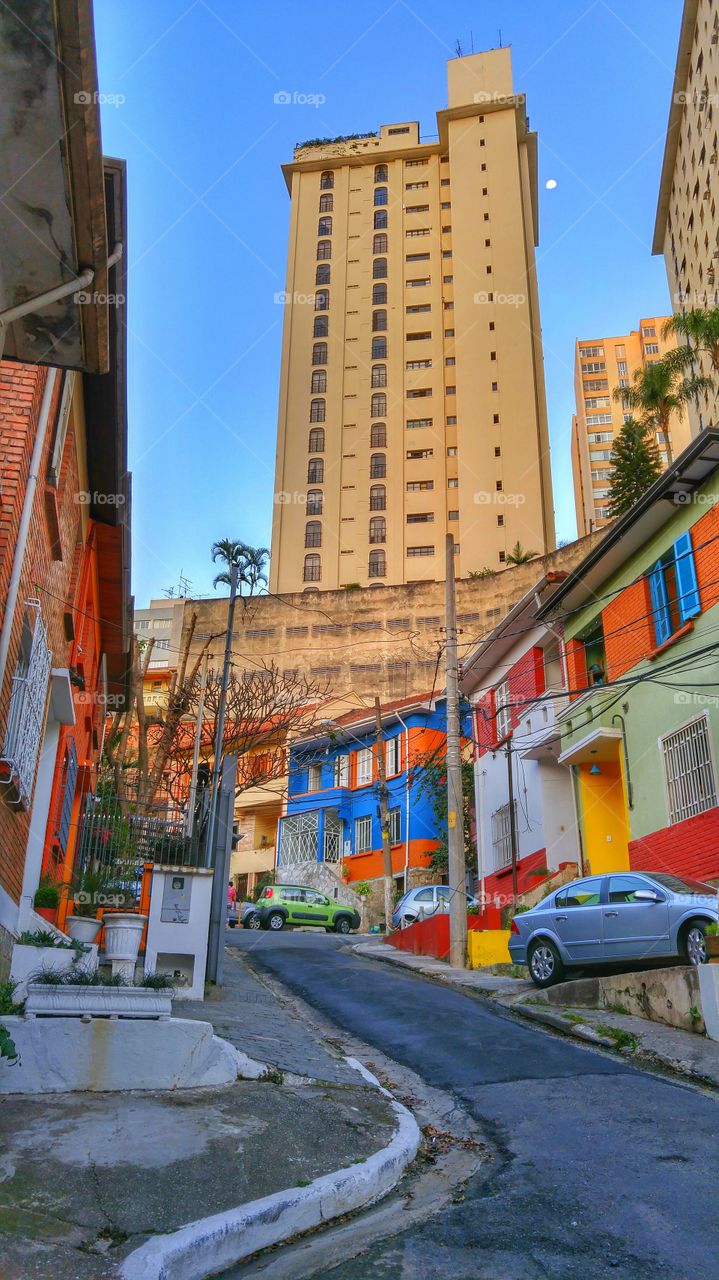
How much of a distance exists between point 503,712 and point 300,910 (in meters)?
9.28

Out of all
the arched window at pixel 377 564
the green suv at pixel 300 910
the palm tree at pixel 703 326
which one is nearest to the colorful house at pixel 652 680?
the green suv at pixel 300 910

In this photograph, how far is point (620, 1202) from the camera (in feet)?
17.5

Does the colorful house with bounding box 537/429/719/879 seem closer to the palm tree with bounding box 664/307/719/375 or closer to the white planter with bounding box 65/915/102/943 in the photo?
the white planter with bounding box 65/915/102/943

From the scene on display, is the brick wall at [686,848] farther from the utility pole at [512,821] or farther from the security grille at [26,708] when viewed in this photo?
the security grille at [26,708]

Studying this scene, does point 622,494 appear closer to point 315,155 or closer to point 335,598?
point 335,598

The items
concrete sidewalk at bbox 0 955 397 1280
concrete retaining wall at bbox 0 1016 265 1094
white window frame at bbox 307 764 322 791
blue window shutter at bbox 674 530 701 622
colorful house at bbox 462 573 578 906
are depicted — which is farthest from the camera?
white window frame at bbox 307 764 322 791

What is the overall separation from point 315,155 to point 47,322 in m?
91.0

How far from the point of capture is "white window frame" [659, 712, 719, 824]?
15.8m

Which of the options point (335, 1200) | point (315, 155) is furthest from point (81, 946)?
point (315, 155)

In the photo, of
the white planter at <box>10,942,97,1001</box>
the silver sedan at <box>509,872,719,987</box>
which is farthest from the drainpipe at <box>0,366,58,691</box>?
the silver sedan at <box>509,872,719,987</box>

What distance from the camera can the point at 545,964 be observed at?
14.1 metres

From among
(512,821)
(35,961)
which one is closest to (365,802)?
(512,821)

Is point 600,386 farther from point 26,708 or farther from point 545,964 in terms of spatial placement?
point 26,708

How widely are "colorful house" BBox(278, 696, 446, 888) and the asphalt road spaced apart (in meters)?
26.4
